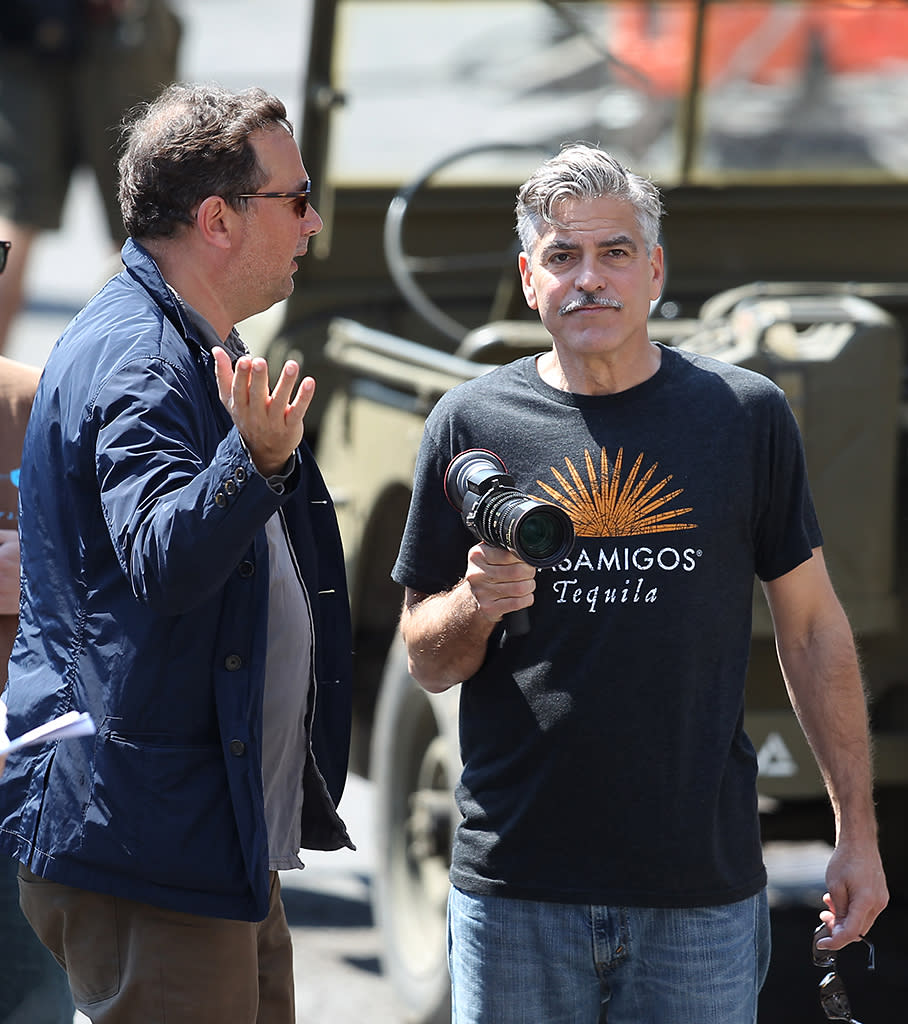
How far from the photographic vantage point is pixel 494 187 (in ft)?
17.9

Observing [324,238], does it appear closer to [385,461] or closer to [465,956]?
[385,461]

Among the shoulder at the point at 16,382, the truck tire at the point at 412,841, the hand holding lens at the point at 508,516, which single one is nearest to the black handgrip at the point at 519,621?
the hand holding lens at the point at 508,516

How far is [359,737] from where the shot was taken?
4910 mm

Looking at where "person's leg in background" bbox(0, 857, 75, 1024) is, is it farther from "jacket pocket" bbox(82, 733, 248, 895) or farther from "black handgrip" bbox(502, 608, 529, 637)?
"black handgrip" bbox(502, 608, 529, 637)

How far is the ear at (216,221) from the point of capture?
2.44 metres

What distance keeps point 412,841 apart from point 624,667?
80.6 inches

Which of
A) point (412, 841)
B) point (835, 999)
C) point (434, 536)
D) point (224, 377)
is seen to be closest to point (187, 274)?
point (224, 377)

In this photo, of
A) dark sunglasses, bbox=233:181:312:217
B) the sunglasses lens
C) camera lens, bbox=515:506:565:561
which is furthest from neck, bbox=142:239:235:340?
the sunglasses lens

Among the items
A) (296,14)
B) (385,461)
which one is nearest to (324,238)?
(385,461)

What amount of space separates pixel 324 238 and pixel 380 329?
1.04 feet

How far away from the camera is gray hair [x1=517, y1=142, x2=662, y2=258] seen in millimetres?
2551

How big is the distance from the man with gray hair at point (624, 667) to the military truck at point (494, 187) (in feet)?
5.45

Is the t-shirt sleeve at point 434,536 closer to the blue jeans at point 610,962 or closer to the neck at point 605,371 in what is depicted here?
the neck at point 605,371

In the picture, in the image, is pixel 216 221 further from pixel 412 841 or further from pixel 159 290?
pixel 412 841
